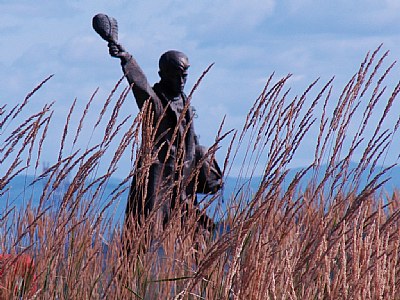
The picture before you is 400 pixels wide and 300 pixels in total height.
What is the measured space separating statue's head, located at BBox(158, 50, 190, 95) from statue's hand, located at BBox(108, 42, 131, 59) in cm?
33

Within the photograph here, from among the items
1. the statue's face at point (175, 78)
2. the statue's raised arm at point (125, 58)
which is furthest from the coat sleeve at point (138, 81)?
the statue's face at point (175, 78)

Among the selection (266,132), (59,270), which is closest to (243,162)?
(266,132)

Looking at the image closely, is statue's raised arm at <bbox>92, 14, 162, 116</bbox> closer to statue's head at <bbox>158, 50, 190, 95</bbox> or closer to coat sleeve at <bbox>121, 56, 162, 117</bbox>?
coat sleeve at <bbox>121, 56, 162, 117</bbox>

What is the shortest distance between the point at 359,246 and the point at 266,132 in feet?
2.37

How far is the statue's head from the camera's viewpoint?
5.34m

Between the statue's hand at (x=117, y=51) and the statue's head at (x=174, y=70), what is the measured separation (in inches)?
12.8

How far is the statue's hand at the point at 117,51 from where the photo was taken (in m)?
5.00

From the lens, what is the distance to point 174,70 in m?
5.36

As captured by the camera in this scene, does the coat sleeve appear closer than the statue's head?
Yes

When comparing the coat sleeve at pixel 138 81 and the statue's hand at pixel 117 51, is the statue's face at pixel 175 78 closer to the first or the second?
the coat sleeve at pixel 138 81

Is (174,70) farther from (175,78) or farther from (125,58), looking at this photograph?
(125,58)

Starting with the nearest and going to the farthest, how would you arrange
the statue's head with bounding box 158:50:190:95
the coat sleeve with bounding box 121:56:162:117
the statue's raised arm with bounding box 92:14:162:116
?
the statue's raised arm with bounding box 92:14:162:116, the coat sleeve with bounding box 121:56:162:117, the statue's head with bounding box 158:50:190:95

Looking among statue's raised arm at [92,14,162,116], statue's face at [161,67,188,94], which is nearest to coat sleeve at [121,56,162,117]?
statue's raised arm at [92,14,162,116]

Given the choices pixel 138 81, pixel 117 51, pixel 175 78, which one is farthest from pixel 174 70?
pixel 117 51
